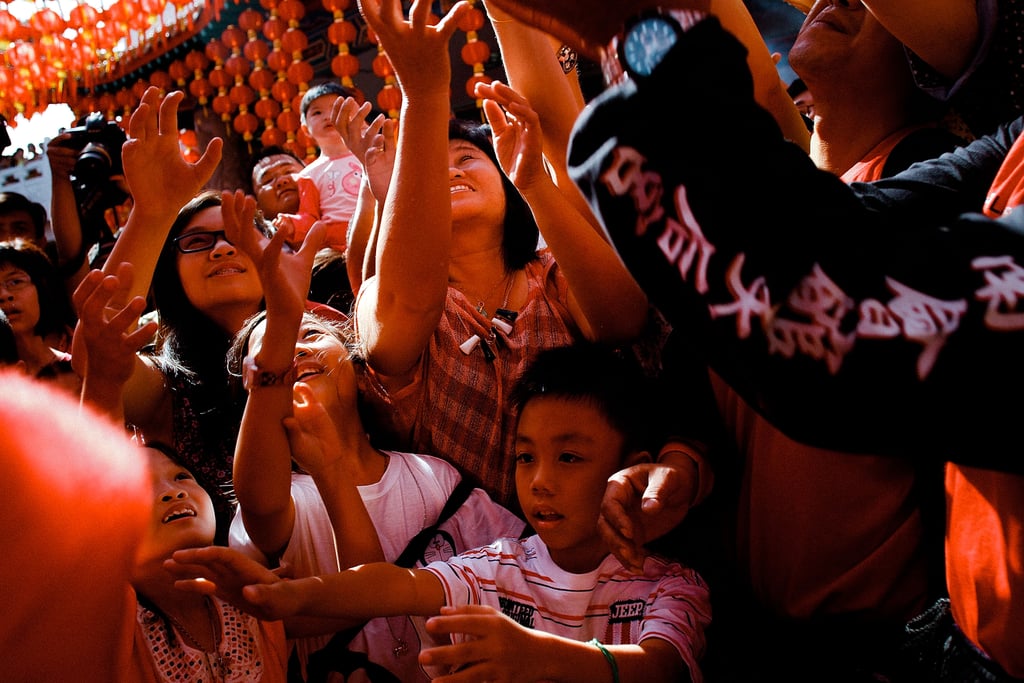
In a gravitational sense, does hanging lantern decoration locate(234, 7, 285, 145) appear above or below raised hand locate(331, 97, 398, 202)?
below

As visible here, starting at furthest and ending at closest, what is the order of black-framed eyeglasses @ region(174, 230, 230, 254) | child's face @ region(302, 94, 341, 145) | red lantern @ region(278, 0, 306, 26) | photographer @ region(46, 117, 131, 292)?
red lantern @ region(278, 0, 306, 26)
child's face @ region(302, 94, 341, 145)
photographer @ region(46, 117, 131, 292)
black-framed eyeglasses @ region(174, 230, 230, 254)

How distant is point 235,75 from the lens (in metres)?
5.88

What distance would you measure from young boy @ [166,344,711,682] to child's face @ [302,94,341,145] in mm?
2944

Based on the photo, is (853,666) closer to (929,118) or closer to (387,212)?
(929,118)

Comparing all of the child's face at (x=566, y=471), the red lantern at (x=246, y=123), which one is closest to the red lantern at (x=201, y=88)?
the red lantern at (x=246, y=123)

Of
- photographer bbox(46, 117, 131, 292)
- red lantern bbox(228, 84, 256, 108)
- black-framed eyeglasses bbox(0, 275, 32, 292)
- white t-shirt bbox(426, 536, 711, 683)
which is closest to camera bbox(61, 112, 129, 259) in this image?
photographer bbox(46, 117, 131, 292)

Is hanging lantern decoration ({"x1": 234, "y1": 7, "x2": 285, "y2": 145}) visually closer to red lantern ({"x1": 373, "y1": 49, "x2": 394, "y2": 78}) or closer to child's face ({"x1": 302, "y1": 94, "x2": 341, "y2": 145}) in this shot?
red lantern ({"x1": 373, "y1": 49, "x2": 394, "y2": 78})

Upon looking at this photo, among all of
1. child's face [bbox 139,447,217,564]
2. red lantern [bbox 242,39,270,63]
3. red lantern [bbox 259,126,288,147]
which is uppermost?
red lantern [bbox 242,39,270,63]

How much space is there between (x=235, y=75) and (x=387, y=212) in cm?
511

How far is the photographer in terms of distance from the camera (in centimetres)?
306

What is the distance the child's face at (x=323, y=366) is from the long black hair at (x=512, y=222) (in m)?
0.39

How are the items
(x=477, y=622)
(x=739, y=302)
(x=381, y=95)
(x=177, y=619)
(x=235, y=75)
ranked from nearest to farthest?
(x=739, y=302) → (x=477, y=622) → (x=177, y=619) → (x=381, y=95) → (x=235, y=75)

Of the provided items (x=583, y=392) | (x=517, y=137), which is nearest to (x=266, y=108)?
(x=517, y=137)

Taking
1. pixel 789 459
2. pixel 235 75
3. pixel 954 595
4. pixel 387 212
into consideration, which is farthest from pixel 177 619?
pixel 235 75
